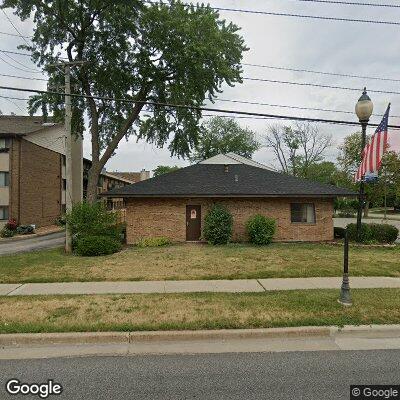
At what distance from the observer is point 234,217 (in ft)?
55.1

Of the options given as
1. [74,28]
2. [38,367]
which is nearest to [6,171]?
[74,28]

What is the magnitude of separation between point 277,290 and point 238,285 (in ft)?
3.53

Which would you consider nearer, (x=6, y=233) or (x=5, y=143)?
(x=6, y=233)

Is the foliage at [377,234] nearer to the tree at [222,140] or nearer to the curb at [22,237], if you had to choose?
the curb at [22,237]

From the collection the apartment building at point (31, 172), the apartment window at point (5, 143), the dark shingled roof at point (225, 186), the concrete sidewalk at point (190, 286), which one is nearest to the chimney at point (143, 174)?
the apartment building at point (31, 172)

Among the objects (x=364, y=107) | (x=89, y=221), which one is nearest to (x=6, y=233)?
(x=89, y=221)

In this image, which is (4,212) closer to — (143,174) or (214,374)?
(214,374)

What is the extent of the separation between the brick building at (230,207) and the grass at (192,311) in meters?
9.30

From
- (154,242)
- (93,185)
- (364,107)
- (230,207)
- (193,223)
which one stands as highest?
(364,107)

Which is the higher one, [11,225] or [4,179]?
[4,179]

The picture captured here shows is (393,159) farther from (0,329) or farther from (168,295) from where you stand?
(0,329)

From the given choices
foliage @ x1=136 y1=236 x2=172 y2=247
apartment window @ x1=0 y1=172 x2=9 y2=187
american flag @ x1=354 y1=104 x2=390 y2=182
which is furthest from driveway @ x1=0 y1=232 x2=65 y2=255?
american flag @ x1=354 y1=104 x2=390 y2=182

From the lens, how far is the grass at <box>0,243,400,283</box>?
9383 mm

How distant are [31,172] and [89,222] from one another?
55.2ft
